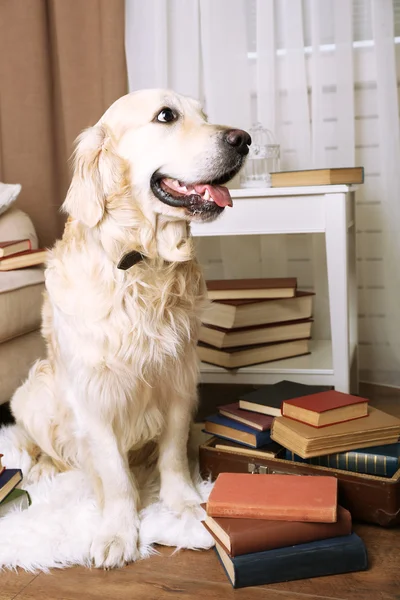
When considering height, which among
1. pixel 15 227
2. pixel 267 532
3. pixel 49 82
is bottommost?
pixel 267 532

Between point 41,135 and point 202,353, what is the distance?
114 cm

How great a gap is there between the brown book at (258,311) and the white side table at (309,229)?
0.15 metres

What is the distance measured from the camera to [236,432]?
1669 millimetres

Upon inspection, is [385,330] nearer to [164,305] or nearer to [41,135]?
[164,305]

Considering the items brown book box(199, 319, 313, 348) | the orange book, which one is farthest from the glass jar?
the orange book

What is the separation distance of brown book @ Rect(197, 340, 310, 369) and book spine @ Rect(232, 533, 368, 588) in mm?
865

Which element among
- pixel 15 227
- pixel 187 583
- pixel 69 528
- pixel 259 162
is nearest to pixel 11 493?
pixel 69 528

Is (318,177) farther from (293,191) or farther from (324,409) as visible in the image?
(324,409)

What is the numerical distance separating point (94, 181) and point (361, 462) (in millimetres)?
830

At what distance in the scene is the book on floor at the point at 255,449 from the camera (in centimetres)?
160

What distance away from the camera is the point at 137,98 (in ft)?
4.70

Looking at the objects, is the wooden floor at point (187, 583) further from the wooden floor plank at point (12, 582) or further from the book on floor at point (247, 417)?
the book on floor at point (247, 417)

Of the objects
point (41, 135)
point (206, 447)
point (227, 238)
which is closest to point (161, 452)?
point (206, 447)

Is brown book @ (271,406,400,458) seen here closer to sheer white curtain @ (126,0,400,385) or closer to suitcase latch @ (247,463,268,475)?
suitcase latch @ (247,463,268,475)
